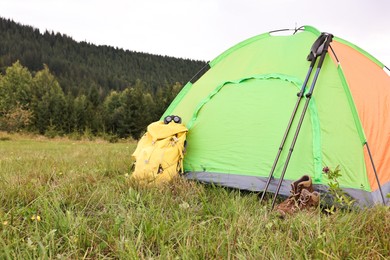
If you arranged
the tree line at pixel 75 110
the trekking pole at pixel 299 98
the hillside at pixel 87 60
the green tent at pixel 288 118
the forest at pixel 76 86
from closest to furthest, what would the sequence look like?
the trekking pole at pixel 299 98, the green tent at pixel 288 118, the tree line at pixel 75 110, the forest at pixel 76 86, the hillside at pixel 87 60

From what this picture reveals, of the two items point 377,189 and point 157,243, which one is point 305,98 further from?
point 157,243

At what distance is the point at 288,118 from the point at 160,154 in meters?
1.59

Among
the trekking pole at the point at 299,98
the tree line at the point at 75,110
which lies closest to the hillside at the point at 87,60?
the tree line at the point at 75,110

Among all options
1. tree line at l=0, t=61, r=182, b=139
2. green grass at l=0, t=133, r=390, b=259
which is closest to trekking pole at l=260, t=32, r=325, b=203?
green grass at l=0, t=133, r=390, b=259

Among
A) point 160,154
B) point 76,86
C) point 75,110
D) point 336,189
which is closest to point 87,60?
point 76,86

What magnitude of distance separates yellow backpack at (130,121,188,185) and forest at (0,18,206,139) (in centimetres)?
2988

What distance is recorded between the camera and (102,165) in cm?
468

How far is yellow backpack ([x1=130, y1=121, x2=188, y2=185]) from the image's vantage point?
141 inches

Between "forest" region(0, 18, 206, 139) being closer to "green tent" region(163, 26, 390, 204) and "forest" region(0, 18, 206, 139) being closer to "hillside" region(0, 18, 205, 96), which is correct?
"hillside" region(0, 18, 205, 96)

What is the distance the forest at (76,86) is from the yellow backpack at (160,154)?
29.9 meters

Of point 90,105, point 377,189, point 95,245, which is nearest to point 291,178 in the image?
point 377,189

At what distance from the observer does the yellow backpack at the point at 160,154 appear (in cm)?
359

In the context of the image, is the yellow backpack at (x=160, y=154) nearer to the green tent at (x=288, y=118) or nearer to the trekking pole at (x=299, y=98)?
the green tent at (x=288, y=118)

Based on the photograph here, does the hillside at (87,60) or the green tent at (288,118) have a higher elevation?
the hillside at (87,60)
